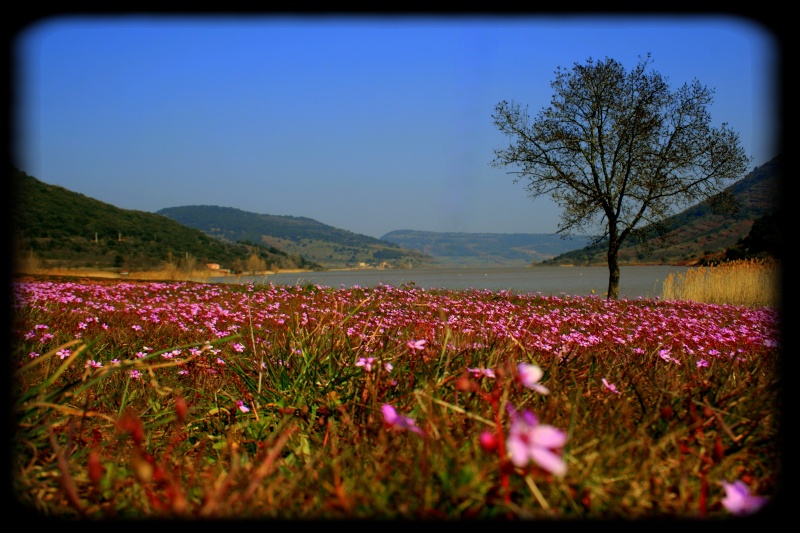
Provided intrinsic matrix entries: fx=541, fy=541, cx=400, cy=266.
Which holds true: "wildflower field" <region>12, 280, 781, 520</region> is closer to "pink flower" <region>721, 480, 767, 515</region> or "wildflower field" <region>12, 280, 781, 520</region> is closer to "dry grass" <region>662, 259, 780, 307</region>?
"pink flower" <region>721, 480, 767, 515</region>

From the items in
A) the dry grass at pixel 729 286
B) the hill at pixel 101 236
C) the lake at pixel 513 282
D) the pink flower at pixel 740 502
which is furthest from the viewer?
the hill at pixel 101 236

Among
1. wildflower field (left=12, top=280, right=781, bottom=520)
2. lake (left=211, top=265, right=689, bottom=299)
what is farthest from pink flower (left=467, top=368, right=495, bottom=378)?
lake (left=211, top=265, right=689, bottom=299)

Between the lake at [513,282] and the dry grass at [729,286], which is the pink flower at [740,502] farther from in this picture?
the dry grass at [729,286]

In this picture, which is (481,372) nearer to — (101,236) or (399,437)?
(399,437)

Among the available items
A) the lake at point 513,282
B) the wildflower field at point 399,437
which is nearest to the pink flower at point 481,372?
the wildflower field at point 399,437

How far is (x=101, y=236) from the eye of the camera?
199 feet

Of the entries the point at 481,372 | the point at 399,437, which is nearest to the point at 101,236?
the point at 481,372

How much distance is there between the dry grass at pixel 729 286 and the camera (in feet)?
51.4

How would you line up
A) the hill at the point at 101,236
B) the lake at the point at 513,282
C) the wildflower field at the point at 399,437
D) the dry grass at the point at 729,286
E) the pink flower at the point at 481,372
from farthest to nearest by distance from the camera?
the hill at the point at 101,236 < the lake at the point at 513,282 < the dry grass at the point at 729,286 < the pink flower at the point at 481,372 < the wildflower field at the point at 399,437

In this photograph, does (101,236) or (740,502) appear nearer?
(740,502)

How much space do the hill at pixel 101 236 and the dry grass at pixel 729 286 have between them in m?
33.8

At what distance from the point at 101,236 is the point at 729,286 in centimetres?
6218

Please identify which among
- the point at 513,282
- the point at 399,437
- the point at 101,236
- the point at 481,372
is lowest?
the point at 513,282

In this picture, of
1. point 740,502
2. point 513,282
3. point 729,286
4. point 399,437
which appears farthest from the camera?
point 513,282
